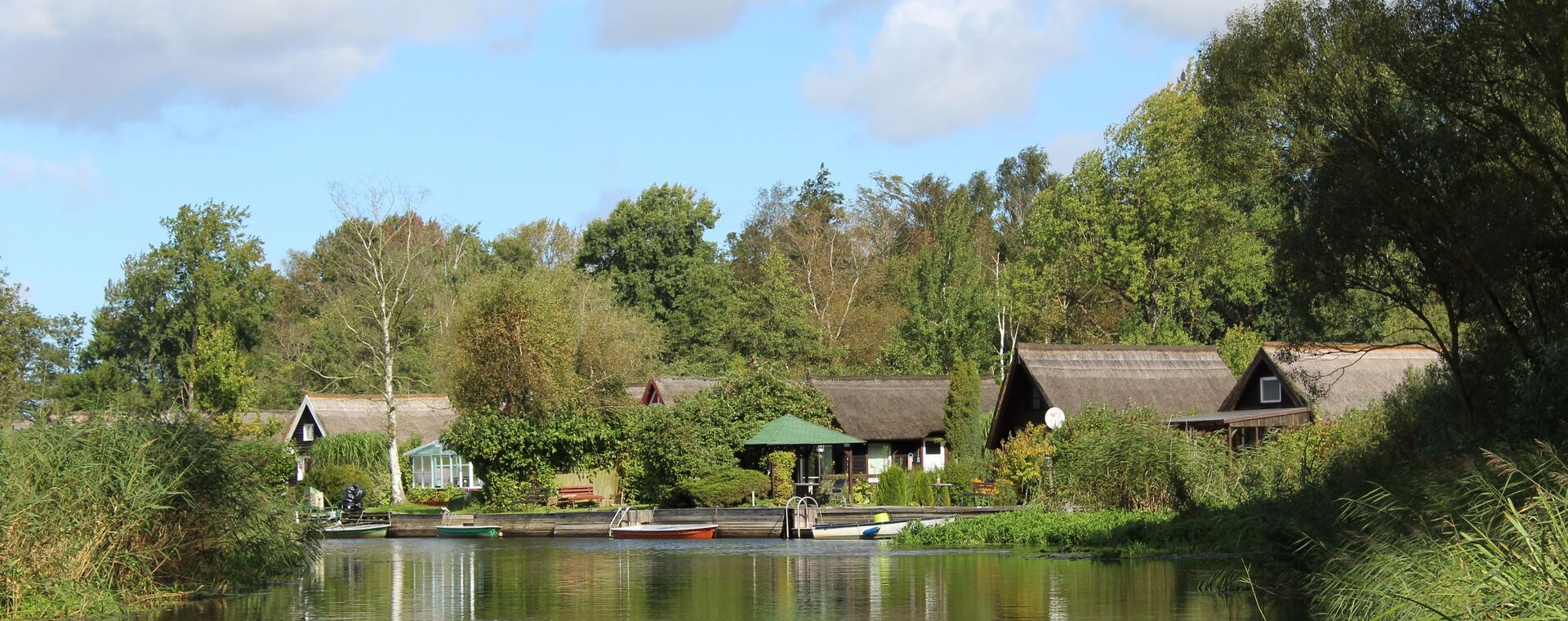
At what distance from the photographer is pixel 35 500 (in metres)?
19.0

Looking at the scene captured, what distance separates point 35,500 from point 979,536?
1805 cm

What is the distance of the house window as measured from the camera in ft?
145

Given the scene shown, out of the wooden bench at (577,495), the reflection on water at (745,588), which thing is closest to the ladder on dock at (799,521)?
the reflection on water at (745,588)

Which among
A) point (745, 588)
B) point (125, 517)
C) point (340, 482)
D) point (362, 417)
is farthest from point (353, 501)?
point (125, 517)

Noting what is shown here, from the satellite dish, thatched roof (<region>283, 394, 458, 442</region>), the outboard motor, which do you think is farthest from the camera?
thatched roof (<region>283, 394, 458, 442</region>)

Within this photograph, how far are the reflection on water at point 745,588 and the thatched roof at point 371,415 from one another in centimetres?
3252

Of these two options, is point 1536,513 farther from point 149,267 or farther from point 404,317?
point 149,267

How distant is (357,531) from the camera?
4475cm

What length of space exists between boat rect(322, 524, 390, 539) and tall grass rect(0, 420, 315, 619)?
63.8 ft

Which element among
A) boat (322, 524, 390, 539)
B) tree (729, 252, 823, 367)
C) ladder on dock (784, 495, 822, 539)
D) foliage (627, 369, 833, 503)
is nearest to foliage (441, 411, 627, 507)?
foliage (627, 369, 833, 503)

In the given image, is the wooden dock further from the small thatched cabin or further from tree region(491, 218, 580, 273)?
tree region(491, 218, 580, 273)

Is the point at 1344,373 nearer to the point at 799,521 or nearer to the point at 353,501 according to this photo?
the point at 799,521

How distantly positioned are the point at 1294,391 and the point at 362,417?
39.8 meters

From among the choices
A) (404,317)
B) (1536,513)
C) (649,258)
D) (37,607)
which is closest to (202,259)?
(404,317)
